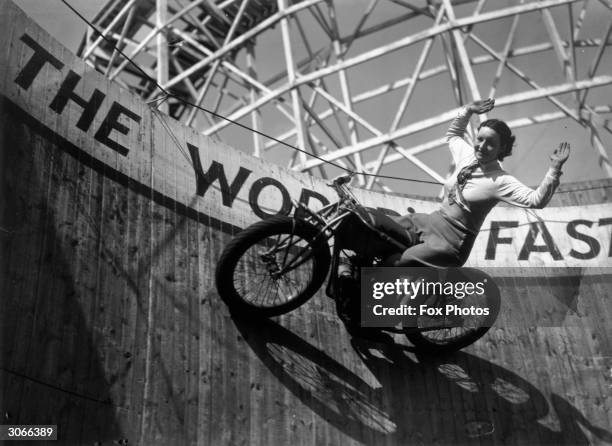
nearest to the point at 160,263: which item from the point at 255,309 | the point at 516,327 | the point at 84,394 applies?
the point at 255,309

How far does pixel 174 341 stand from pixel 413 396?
302 cm

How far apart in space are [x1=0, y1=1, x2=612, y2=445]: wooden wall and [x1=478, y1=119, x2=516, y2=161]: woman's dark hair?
2.68 metres

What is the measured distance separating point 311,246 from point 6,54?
4.03 metres

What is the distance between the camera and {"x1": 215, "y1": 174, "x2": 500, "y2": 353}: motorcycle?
665 centimetres

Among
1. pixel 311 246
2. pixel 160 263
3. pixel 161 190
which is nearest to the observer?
pixel 311 246

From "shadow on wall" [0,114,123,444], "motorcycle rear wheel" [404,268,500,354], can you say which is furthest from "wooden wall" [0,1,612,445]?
"motorcycle rear wheel" [404,268,500,354]

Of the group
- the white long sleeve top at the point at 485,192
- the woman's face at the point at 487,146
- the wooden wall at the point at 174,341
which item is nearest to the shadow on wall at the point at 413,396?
the wooden wall at the point at 174,341

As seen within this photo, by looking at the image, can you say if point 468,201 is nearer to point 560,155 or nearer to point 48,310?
point 560,155

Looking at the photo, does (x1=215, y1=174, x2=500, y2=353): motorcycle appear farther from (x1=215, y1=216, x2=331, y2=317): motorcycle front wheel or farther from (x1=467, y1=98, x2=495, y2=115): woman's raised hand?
(x1=467, y1=98, x2=495, y2=115): woman's raised hand

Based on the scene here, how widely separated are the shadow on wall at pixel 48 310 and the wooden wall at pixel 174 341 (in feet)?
0.04

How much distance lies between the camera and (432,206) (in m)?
10.0

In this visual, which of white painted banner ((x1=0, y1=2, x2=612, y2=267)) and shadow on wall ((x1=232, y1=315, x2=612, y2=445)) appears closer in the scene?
white painted banner ((x1=0, y1=2, x2=612, y2=267))

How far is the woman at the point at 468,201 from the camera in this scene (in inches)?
276

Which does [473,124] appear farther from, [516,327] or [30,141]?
[30,141]
